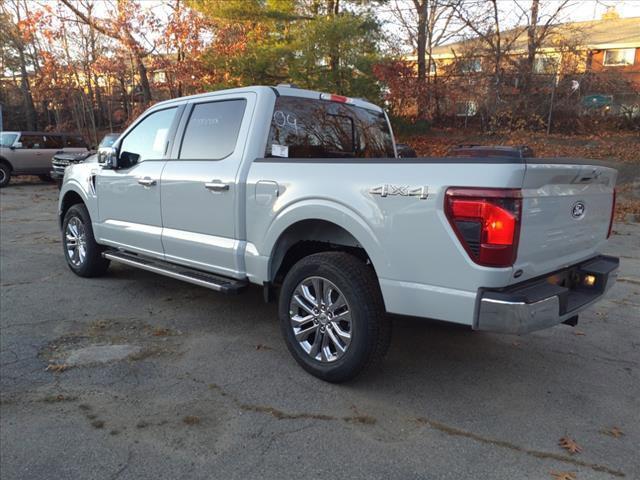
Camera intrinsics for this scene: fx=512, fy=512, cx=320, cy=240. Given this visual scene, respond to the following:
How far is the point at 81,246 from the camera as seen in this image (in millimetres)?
6113

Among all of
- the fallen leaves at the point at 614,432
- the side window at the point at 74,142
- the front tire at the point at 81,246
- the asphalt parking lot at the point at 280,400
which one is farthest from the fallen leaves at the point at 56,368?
the side window at the point at 74,142

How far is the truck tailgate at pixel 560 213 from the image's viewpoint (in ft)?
9.12

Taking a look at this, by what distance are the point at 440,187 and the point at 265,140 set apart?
67.0 inches

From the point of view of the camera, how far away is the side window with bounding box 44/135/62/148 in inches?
712

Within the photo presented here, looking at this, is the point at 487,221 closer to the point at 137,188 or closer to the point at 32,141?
the point at 137,188

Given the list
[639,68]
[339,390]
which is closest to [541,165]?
[339,390]

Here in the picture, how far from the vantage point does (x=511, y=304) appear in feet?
8.83

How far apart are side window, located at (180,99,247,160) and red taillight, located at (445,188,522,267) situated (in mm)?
2059

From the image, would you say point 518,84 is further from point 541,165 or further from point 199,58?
point 541,165

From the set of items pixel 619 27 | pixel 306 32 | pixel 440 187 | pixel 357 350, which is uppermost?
pixel 619 27

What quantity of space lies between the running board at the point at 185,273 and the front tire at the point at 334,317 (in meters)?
0.51

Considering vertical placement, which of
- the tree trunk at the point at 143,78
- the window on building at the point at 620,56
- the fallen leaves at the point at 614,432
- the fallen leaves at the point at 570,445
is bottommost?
the fallen leaves at the point at 614,432

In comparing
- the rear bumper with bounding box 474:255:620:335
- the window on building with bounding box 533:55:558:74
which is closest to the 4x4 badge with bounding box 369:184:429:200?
the rear bumper with bounding box 474:255:620:335

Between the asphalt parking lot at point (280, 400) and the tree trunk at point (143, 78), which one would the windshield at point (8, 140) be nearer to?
the tree trunk at point (143, 78)
